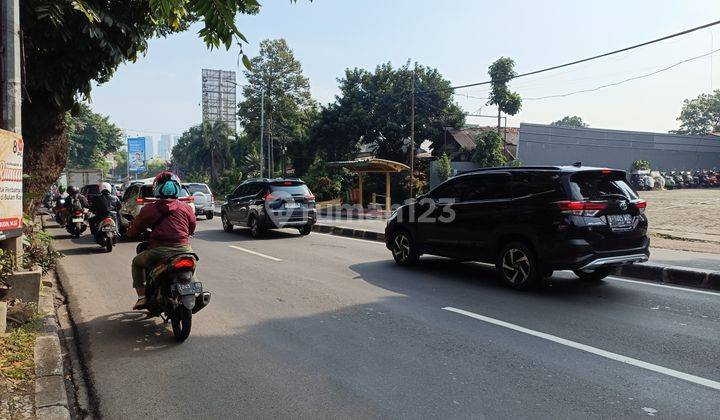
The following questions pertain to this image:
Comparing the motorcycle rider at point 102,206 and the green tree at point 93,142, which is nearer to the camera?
the motorcycle rider at point 102,206

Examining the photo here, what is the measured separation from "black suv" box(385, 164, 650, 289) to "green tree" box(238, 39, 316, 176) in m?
44.3

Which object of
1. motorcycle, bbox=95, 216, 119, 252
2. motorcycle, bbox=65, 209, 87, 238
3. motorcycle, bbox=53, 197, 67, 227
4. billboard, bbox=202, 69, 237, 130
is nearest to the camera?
motorcycle, bbox=95, 216, 119, 252

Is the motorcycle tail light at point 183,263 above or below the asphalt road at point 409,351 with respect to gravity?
above

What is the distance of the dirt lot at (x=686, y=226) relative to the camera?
12.2 meters

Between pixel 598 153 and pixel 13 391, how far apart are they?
130 ft

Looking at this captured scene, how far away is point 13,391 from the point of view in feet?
12.1

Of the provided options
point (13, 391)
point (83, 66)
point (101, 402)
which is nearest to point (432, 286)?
point (101, 402)

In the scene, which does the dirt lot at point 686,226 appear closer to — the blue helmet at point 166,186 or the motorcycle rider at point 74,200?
the blue helmet at point 166,186

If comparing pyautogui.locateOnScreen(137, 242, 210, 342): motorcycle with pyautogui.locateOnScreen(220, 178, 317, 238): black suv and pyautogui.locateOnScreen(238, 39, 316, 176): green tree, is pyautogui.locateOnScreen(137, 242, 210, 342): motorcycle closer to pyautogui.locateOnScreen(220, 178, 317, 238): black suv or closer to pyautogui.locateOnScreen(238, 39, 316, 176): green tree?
pyautogui.locateOnScreen(220, 178, 317, 238): black suv

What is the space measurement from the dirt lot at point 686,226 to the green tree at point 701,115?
55.9 m

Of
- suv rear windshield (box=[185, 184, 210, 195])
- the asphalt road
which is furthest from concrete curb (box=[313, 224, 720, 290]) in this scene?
suv rear windshield (box=[185, 184, 210, 195])

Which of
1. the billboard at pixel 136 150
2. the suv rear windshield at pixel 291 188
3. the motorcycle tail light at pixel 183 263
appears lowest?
the motorcycle tail light at pixel 183 263

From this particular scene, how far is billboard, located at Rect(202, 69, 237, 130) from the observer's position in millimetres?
67062

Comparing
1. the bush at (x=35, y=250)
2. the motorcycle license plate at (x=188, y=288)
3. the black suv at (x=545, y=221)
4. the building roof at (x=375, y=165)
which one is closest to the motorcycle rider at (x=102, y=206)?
the bush at (x=35, y=250)
